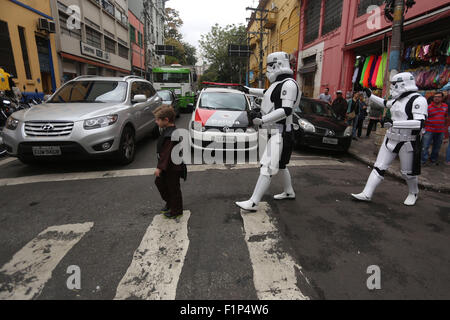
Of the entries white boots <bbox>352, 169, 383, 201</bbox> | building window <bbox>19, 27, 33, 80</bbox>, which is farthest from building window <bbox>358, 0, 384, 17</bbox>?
building window <bbox>19, 27, 33, 80</bbox>

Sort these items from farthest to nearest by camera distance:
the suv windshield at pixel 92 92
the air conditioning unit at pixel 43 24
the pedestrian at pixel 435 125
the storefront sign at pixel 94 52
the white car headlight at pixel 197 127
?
the storefront sign at pixel 94 52
the air conditioning unit at pixel 43 24
the white car headlight at pixel 197 127
the pedestrian at pixel 435 125
the suv windshield at pixel 92 92

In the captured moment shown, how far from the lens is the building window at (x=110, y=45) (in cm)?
2520

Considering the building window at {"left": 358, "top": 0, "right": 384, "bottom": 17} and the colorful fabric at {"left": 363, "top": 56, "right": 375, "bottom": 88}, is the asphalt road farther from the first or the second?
the building window at {"left": 358, "top": 0, "right": 384, "bottom": 17}

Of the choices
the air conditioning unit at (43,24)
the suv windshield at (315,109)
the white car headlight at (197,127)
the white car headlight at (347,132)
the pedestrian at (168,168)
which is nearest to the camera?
the pedestrian at (168,168)

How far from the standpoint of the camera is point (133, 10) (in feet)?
110

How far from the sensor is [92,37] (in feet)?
72.0

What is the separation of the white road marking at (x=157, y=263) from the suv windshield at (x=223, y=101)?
14.6 feet

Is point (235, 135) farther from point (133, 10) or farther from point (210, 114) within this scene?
point (133, 10)

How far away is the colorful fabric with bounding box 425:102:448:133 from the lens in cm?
597

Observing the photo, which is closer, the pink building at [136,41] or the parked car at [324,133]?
the parked car at [324,133]

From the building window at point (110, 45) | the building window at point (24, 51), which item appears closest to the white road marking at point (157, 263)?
the building window at point (24, 51)

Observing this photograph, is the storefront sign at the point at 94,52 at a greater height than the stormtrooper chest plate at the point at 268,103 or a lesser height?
greater

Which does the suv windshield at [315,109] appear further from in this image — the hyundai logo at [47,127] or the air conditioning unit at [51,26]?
the air conditioning unit at [51,26]

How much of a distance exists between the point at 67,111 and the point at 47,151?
0.85 meters
